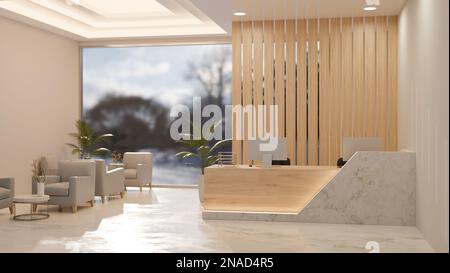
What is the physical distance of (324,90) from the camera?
10539 millimetres

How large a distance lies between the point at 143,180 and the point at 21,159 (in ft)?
8.26

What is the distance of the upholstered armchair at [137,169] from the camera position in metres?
11.2

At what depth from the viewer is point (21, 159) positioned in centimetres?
1023

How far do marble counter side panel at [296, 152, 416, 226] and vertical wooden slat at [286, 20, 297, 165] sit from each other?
3067 mm

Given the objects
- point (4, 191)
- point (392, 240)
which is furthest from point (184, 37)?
point (392, 240)

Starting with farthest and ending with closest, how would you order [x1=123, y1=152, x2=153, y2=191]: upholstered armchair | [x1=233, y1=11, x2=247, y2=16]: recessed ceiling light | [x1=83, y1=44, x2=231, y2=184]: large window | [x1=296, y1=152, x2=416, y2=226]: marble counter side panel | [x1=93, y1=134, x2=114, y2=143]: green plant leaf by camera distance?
[x1=83, y1=44, x2=231, y2=184]: large window → [x1=93, y1=134, x2=114, y2=143]: green plant leaf → [x1=123, y1=152, x2=153, y2=191]: upholstered armchair → [x1=233, y1=11, x2=247, y2=16]: recessed ceiling light → [x1=296, y1=152, x2=416, y2=226]: marble counter side panel

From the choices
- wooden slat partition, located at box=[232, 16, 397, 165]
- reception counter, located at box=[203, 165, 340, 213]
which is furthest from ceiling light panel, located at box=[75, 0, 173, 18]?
reception counter, located at box=[203, 165, 340, 213]

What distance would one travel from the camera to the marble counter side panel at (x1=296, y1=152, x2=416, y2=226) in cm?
742

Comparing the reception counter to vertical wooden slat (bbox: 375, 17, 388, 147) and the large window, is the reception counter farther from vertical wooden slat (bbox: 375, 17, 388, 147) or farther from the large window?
the large window

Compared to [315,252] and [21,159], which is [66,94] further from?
[315,252]

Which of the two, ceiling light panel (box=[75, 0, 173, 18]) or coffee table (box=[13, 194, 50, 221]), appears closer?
coffee table (box=[13, 194, 50, 221])

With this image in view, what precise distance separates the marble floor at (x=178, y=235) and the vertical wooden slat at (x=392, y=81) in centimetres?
335

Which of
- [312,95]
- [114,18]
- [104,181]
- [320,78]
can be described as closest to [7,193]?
[104,181]
